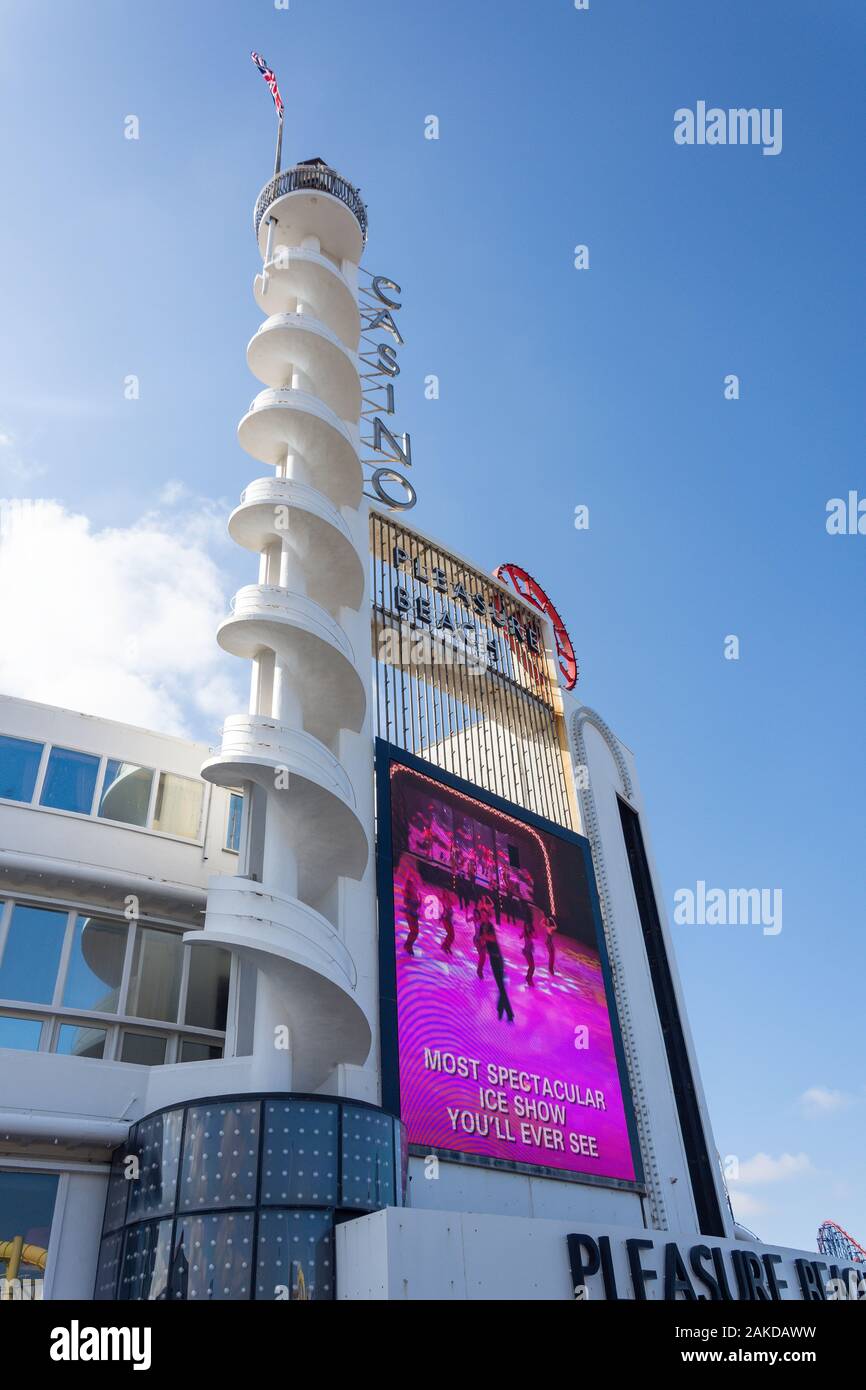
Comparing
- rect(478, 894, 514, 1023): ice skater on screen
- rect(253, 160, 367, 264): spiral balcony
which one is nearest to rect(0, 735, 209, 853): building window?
rect(478, 894, 514, 1023): ice skater on screen

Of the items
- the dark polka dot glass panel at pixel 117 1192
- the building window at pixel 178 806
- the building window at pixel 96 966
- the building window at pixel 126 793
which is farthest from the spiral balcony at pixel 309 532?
the dark polka dot glass panel at pixel 117 1192

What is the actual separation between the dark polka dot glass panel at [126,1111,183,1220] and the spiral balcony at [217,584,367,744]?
858 cm

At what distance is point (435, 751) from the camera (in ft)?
81.6

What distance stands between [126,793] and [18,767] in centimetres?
228

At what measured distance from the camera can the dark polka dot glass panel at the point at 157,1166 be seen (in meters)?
14.0

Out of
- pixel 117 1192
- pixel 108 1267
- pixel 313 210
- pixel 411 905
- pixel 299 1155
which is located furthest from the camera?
pixel 313 210

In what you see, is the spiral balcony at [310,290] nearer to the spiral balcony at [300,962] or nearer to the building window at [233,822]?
the building window at [233,822]

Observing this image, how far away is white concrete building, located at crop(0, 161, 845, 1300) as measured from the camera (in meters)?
13.9

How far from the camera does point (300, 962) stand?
50.9 feet

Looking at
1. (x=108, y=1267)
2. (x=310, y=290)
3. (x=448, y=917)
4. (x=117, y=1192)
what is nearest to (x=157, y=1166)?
(x=117, y=1192)

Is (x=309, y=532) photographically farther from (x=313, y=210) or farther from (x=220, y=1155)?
(x=220, y=1155)

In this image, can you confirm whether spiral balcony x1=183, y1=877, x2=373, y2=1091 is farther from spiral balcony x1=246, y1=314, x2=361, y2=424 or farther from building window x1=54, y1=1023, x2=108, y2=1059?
spiral balcony x1=246, y1=314, x2=361, y2=424
